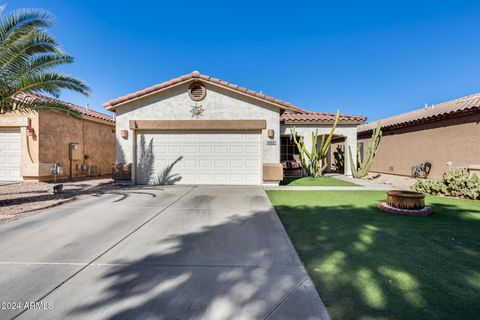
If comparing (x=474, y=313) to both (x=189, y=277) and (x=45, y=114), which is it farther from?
(x=45, y=114)

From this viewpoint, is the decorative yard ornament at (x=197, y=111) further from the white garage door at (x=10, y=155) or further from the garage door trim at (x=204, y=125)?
the white garage door at (x=10, y=155)

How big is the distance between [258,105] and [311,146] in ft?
17.1

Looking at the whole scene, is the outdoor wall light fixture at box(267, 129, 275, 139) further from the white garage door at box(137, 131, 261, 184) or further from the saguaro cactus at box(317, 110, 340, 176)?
the saguaro cactus at box(317, 110, 340, 176)

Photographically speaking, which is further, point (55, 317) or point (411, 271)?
point (411, 271)

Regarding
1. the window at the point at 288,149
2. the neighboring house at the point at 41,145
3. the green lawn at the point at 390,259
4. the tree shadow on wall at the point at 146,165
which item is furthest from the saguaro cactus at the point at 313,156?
the neighboring house at the point at 41,145

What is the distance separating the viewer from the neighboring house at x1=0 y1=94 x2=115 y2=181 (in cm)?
1083

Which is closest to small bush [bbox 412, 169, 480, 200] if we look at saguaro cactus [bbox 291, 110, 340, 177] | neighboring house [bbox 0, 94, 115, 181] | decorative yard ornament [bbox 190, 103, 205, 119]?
saguaro cactus [bbox 291, 110, 340, 177]

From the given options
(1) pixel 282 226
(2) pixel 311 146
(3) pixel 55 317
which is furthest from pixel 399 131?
(3) pixel 55 317

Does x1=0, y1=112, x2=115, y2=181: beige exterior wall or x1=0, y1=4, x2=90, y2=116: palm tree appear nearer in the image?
x1=0, y1=4, x2=90, y2=116: palm tree

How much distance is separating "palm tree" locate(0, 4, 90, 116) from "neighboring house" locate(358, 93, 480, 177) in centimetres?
1666

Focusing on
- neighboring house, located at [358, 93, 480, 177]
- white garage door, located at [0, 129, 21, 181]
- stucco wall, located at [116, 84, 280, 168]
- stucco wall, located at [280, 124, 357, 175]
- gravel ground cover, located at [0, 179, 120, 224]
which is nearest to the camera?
gravel ground cover, located at [0, 179, 120, 224]

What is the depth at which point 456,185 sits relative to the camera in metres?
7.88

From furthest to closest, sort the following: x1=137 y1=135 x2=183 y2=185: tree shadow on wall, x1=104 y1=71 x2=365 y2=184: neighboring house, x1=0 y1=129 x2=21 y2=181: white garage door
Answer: x1=0 y1=129 x2=21 y2=181: white garage door < x1=137 y1=135 x2=183 y2=185: tree shadow on wall < x1=104 y1=71 x2=365 y2=184: neighboring house

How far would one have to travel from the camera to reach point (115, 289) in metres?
2.59
